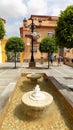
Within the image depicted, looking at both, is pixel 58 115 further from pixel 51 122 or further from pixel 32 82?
pixel 32 82

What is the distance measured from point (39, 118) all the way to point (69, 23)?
453 cm

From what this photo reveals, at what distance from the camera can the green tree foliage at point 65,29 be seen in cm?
873

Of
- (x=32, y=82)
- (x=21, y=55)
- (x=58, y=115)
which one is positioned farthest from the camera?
(x=21, y=55)

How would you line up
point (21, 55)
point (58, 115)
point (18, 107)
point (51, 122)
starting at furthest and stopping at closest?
point (21, 55) → point (18, 107) → point (58, 115) → point (51, 122)

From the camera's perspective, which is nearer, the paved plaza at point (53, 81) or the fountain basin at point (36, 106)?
the fountain basin at point (36, 106)

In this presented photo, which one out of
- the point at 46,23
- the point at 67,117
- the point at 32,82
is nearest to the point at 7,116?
the point at 67,117

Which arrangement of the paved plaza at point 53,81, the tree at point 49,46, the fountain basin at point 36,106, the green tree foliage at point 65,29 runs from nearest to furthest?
1. the fountain basin at point 36,106
2. the paved plaza at point 53,81
3. the green tree foliage at point 65,29
4. the tree at point 49,46

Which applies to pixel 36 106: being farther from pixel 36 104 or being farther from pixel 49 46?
pixel 49 46

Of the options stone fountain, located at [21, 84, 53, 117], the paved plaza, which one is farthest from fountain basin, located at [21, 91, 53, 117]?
the paved plaza

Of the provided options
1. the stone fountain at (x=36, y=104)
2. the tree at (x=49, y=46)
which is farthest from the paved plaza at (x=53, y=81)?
the tree at (x=49, y=46)

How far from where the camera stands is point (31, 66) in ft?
79.0

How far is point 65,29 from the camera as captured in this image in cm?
884

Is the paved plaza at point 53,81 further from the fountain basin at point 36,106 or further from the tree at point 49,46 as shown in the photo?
the tree at point 49,46

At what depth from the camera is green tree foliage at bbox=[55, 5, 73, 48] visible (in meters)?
8.73
